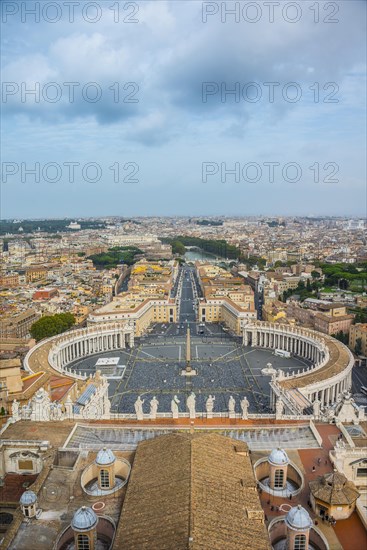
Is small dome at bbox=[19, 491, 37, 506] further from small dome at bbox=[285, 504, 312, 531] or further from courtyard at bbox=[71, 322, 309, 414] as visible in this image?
courtyard at bbox=[71, 322, 309, 414]

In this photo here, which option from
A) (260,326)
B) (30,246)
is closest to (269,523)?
(260,326)

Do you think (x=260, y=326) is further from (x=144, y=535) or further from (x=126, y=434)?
(x=144, y=535)

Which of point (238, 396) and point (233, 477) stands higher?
point (233, 477)

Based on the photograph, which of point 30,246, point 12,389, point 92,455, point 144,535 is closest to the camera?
point 144,535

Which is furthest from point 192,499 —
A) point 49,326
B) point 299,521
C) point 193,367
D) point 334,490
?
point 49,326

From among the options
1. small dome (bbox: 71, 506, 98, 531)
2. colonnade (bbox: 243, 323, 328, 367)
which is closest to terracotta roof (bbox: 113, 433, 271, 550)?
small dome (bbox: 71, 506, 98, 531)
